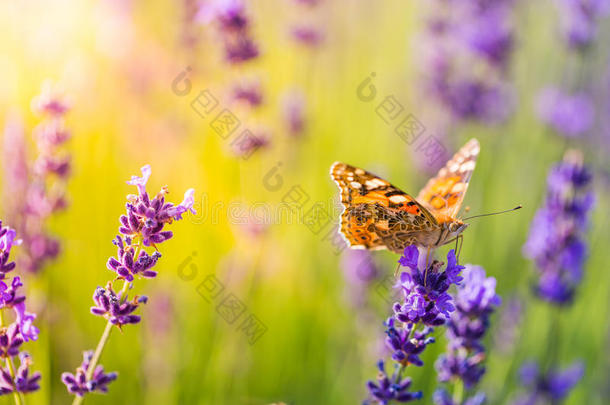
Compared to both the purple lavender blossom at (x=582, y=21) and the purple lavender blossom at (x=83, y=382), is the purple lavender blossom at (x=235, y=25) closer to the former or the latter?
the purple lavender blossom at (x=83, y=382)

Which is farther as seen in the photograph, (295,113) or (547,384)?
(295,113)

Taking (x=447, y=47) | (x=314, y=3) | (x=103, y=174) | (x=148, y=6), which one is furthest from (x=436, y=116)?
(x=148, y=6)

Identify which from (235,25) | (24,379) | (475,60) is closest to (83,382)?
(24,379)

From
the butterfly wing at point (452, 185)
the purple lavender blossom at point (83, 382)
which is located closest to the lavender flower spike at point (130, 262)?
the purple lavender blossom at point (83, 382)

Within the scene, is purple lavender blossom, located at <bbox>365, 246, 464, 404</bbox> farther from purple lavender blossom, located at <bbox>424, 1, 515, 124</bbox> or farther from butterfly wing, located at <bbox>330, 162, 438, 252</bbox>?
purple lavender blossom, located at <bbox>424, 1, 515, 124</bbox>

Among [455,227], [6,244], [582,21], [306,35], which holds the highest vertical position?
[582,21]

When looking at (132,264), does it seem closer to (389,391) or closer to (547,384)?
(389,391)
